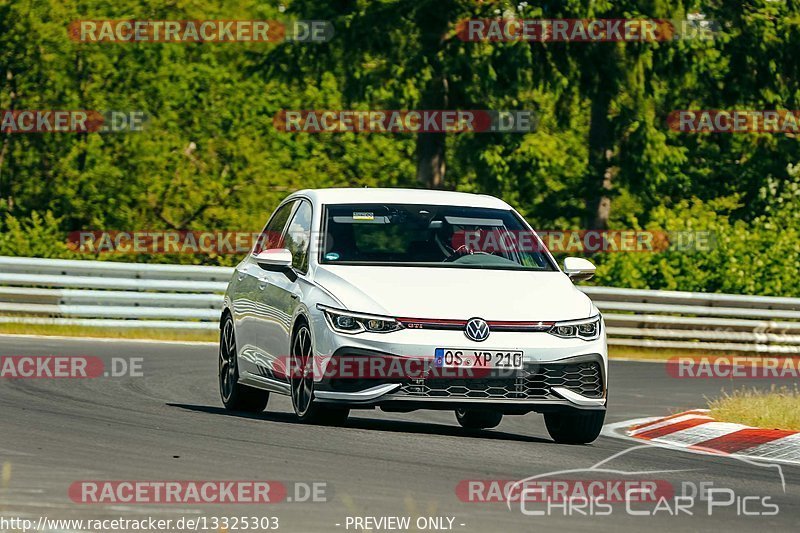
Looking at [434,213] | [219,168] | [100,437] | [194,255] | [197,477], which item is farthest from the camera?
[219,168]

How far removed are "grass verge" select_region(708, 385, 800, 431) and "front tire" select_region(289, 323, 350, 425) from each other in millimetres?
3418

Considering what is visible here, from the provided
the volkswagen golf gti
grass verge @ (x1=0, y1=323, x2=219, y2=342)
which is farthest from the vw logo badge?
grass verge @ (x1=0, y1=323, x2=219, y2=342)

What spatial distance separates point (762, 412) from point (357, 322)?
3958 millimetres

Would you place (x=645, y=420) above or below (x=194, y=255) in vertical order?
above

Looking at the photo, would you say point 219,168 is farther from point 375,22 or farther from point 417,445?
point 417,445

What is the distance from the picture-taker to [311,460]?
969 cm

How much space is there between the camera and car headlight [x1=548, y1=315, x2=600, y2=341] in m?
11.2

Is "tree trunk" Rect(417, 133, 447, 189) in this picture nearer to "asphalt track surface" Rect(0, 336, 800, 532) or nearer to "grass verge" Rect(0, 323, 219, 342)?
"grass verge" Rect(0, 323, 219, 342)

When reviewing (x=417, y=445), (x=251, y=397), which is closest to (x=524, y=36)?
(x=251, y=397)

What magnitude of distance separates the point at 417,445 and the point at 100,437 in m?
1.95

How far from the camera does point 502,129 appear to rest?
115 ft

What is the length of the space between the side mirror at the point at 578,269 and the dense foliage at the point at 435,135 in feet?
53.3

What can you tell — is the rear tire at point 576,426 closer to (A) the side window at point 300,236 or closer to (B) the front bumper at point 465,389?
(B) the front bumper at point 465,389

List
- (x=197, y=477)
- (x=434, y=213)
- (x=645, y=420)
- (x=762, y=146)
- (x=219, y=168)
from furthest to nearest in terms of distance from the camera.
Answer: (x=219, y=168) < (x=762, y=146) < (x=645, y=420) < (x=434, y=213) < (x=197, y=477)
